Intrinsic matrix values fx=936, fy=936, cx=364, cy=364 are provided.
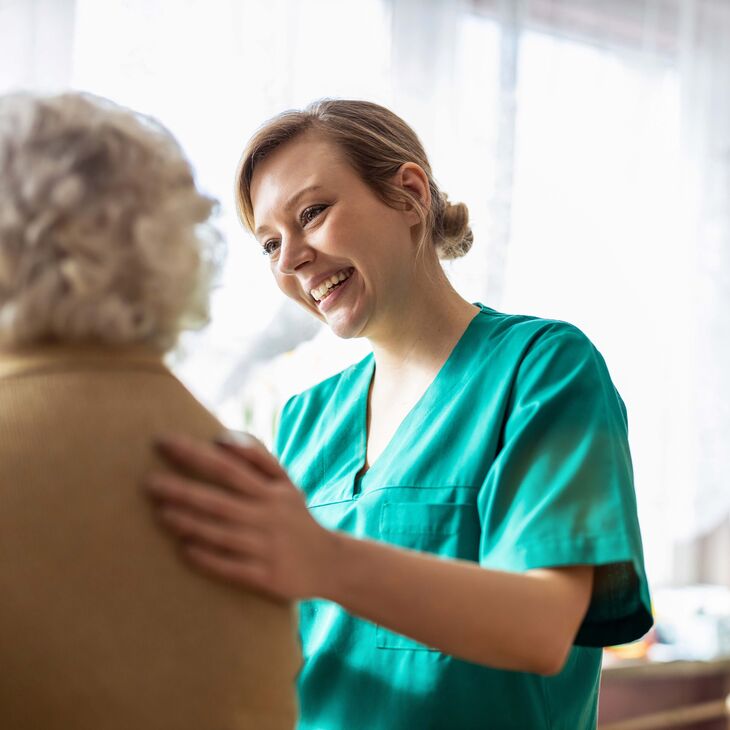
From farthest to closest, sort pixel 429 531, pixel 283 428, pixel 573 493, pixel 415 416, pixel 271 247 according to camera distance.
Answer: pixel 283 428 → pixel 271 247 → pixel 415 416 → pixel 429 531 → pixel 573 493

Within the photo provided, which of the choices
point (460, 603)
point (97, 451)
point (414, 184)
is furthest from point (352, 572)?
point (414, 184)

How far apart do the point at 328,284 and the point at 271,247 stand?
131 millimetres

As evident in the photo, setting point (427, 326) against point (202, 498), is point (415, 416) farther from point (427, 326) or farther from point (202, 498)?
point (202, 498)

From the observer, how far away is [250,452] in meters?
0.74

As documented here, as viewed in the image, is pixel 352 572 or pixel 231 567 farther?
pixel 352 572

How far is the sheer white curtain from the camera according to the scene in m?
2.05

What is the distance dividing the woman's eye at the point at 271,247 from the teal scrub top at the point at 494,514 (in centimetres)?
33

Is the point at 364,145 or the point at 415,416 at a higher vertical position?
the point at 364,145

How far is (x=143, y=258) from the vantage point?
2.31 feet

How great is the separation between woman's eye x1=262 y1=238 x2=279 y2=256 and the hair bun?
26 cm

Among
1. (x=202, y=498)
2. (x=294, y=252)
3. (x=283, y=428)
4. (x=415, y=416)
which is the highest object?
(x=294, y=252)

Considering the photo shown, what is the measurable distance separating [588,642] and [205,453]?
613 mm

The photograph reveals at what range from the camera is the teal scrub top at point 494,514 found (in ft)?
3.34

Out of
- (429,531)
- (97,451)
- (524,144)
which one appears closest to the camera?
(97,451)
